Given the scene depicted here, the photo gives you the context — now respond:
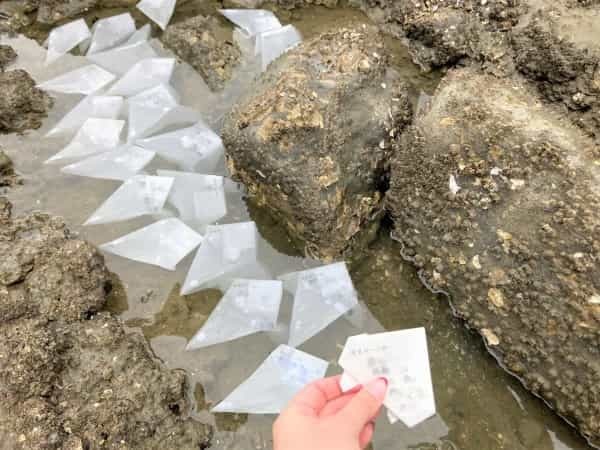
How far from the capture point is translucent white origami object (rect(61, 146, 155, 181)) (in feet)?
8.59

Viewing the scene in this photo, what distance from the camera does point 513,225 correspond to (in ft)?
6.48

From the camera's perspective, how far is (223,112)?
2.92m

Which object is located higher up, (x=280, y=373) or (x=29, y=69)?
(x=29, y=69)

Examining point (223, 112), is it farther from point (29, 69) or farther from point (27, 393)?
point (27, 393)

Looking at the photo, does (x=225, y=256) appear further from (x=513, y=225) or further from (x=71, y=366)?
(x=513, y=225)

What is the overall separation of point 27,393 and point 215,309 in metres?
0.71

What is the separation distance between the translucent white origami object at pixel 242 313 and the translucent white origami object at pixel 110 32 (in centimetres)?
192

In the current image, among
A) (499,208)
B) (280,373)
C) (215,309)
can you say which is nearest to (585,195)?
(499,208)

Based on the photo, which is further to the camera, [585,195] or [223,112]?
[223,112]

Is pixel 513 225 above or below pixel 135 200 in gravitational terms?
above

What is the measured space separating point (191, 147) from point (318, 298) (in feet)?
3.41

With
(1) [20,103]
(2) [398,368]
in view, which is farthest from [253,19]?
(2) [398,368]

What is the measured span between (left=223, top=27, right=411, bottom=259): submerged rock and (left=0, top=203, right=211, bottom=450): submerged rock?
0.75 meters

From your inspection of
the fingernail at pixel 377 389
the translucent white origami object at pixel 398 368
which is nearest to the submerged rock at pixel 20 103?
the translucent white origami object at pixel 398 368
